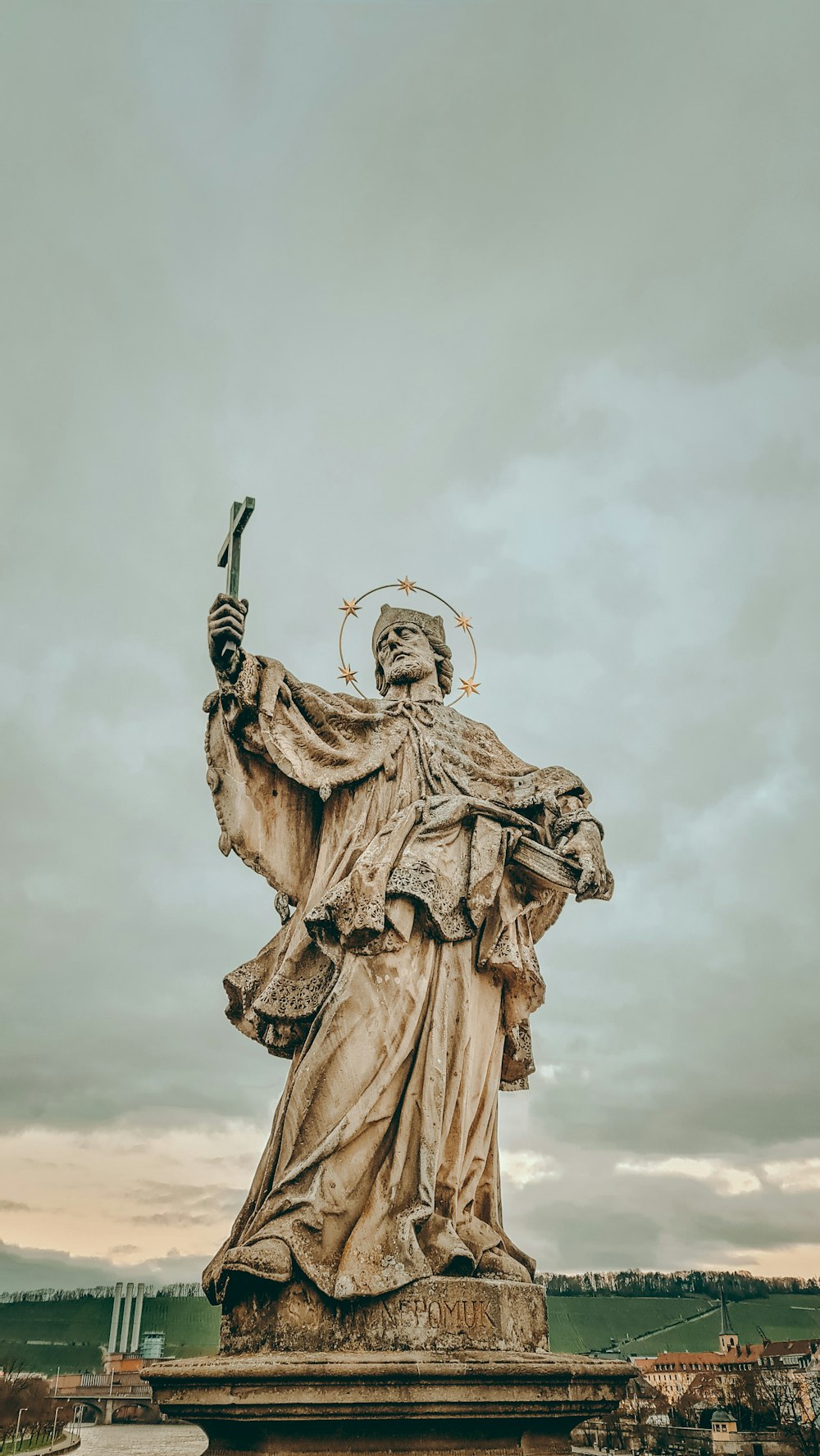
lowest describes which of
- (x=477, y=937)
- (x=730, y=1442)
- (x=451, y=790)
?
(x=730, y=1442)

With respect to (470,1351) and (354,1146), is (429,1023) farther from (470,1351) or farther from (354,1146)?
(470,1351)

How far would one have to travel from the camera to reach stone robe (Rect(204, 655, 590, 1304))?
5.13m

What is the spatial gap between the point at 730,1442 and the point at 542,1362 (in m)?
59.8

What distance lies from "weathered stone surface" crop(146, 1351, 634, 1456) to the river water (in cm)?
2406

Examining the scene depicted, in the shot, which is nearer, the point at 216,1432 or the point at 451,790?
the point at 216,1432

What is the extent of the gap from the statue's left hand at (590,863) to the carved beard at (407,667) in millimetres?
1782

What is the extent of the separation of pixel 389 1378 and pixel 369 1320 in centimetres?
44

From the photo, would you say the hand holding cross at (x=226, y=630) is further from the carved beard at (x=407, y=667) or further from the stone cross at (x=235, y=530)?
the carved beard at (x=407, y=667)

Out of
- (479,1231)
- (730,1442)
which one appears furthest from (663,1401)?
(479,1231)

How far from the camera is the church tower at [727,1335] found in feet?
196

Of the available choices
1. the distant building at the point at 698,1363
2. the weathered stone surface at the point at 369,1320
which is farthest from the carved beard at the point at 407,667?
the distant building at the point at 698,1363

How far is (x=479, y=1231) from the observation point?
5484 millimetres

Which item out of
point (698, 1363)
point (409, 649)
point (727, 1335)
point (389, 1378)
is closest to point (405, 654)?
point (409, 649)

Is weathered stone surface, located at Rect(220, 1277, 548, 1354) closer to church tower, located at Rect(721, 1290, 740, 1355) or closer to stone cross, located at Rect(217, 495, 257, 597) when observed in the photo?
stone cross, located at Rect(217, 495, 257, 597)
